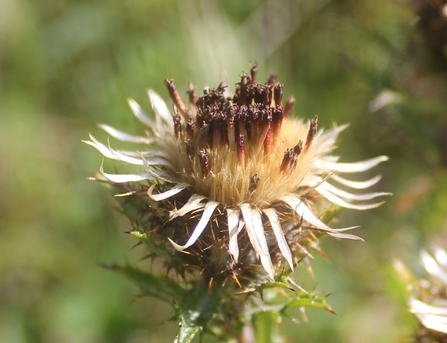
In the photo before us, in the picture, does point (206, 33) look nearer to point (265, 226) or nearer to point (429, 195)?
point (429, 195)

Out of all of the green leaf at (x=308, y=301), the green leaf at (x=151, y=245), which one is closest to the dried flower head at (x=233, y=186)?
the green leaf at (x=151, y=245)

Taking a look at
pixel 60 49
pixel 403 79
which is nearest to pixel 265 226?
pixel 403 79

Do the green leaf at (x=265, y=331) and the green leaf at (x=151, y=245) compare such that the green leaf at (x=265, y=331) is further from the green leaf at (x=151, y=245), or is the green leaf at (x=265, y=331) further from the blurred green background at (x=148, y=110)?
the blurred green background at (x=148, y=110)

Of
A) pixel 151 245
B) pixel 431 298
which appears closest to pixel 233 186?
pixel 151 245

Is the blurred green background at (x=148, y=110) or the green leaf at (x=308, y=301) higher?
the blurred green background at (x=148, y=110)

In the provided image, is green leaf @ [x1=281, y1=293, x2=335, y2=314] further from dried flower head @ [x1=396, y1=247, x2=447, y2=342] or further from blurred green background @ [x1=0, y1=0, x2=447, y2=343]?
blurred green background @ [x1=0, y1=0, x2=447, y2=343]

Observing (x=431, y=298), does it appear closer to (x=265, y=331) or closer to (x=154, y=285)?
(x=265, y=331)

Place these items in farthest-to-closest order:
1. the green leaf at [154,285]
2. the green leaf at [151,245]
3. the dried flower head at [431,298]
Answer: the dried flower head at [431,298] → the green leaf at [154,285] → the green leaf at [151,245]

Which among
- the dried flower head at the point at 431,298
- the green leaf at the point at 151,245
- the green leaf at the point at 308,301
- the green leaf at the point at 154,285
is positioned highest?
the green leaf at the point at 151,245
